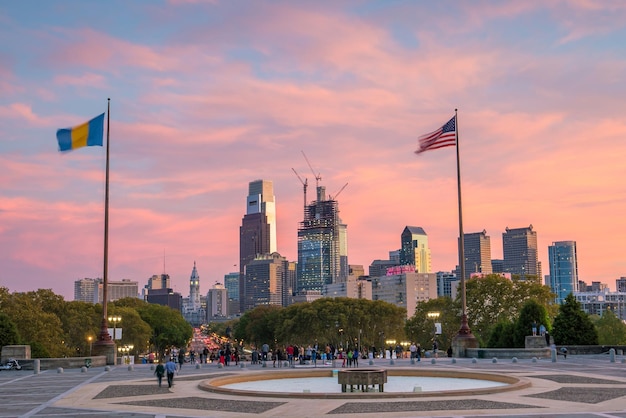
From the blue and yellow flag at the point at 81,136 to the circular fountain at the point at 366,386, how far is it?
2057cm

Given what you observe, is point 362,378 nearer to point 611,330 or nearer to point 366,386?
point 366,386

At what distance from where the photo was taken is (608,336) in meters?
125

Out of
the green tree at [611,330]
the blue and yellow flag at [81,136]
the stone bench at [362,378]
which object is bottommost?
the green tree at [611,330]

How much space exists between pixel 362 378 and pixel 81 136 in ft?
95.8

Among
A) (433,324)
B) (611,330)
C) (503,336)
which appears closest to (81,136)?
(503,336)

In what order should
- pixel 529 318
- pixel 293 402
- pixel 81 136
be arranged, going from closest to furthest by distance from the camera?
1. pixel 293 402
2. pixel 81 136
3. pixel 529 318

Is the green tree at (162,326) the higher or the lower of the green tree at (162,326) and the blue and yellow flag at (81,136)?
the lower

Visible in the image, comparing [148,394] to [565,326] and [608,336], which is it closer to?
[565,326]

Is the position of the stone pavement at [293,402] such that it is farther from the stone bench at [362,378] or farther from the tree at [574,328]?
the tree at [574,328]

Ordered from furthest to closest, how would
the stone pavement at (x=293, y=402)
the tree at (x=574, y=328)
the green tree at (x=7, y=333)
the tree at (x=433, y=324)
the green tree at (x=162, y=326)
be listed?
the green tree at (x=162, y=326)
the tree at (x=433, y=324)
the tree at (x=574, y=328)
the green tree at (x=7, y=333)
the stone pavement at (x=293, y=402)

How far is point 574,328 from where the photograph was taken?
64.6 metres

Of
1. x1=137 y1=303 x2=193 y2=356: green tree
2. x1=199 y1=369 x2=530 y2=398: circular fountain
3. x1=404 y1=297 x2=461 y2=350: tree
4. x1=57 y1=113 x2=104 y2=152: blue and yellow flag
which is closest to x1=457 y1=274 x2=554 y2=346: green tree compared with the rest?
x1=404 y1=297 x2=461 y2=350: tree

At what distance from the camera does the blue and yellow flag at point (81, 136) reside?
52375 millimetres

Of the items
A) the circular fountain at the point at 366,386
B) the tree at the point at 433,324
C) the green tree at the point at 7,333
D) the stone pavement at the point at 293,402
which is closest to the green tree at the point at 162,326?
the tree at the point at 433,324
